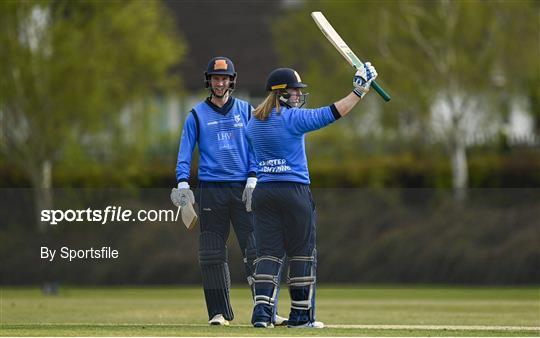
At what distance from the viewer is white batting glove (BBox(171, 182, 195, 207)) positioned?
13.5 m

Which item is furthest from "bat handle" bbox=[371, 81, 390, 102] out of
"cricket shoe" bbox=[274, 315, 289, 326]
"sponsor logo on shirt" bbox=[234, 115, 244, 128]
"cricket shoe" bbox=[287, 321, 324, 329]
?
"cricket shoe" bbox=[274, 315, 289, 326]

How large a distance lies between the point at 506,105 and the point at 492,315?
639 inches

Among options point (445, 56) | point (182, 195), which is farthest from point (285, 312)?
point (445, 56)

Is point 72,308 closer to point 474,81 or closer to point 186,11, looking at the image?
point 474,81

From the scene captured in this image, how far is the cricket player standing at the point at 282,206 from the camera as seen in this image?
1283 cm

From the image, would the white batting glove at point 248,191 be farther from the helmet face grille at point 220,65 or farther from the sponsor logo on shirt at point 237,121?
the helmet face grille at point 220,65

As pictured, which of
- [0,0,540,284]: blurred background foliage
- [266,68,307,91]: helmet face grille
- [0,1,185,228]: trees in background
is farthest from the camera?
[0,1,185,228]: trees in background

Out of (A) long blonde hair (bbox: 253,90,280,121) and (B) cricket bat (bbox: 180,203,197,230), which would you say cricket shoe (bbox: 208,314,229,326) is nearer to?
(B) cricket bat (bbox: 180,203,197,230)

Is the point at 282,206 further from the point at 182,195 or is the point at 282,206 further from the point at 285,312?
the point at 285,312

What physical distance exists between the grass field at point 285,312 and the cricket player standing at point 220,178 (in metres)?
0.45

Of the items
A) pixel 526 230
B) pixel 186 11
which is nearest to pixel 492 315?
pixel 526 230

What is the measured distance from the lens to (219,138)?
13.6m

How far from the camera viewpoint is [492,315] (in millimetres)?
16281

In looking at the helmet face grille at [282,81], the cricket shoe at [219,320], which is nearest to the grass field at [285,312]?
the cricket shoe at [219,320]
